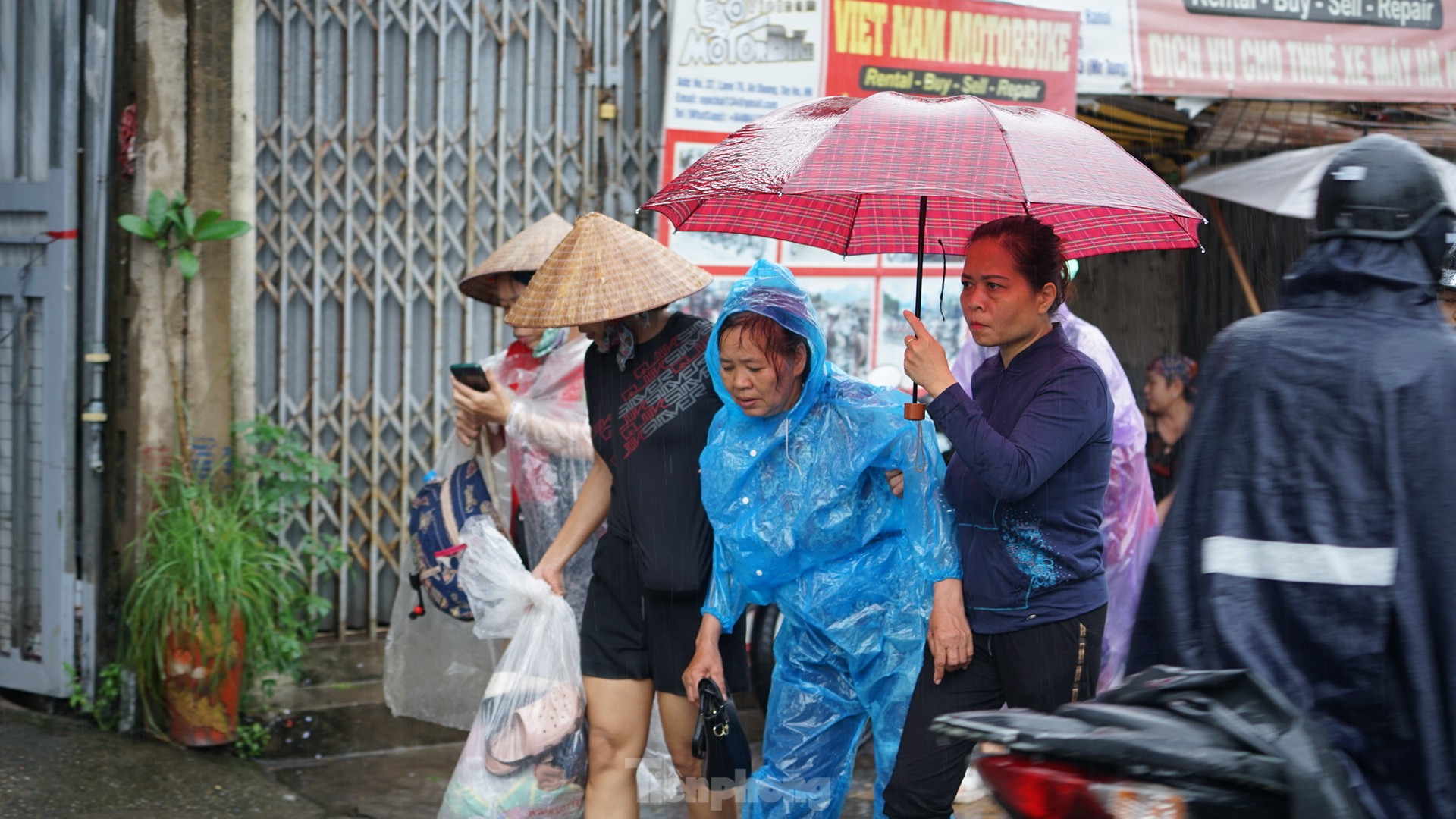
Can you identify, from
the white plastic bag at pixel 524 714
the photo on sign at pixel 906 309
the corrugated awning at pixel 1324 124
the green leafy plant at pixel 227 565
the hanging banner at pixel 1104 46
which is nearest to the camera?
the white plastic bag at pixel 524 714

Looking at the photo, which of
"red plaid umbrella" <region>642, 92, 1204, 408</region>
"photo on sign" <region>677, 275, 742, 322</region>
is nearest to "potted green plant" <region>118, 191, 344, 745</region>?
"photo on sign" <region>677, 275, 742, 322</region>

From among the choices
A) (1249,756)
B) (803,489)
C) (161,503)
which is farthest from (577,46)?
(1249,756)

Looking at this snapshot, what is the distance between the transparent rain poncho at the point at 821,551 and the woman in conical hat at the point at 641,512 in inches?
5.7

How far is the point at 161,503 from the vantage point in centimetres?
495

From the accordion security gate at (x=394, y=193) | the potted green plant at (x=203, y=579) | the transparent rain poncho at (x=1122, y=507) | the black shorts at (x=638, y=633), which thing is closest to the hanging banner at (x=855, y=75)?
the accordion security gate at (x=394, y=193)

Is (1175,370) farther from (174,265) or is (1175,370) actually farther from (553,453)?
(174,265)

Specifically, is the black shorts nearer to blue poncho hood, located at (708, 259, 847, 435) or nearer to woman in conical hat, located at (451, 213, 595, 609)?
woman in conical hat, located at (451, 213, 595, 609)

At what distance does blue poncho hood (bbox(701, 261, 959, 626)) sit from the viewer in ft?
11.1

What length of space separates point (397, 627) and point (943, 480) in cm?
213

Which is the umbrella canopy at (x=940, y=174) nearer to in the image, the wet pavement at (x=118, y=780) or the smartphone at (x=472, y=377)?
the smartphone at (x=472, y=377)

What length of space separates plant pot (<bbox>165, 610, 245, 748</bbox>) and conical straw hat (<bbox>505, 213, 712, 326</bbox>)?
1820 millimetres

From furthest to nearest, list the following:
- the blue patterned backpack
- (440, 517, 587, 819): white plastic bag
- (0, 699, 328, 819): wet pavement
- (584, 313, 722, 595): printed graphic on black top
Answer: (0, 699, 328, 819): wet pavement, the blue patterned backpack, (440, 517, 587, 819): white plastic bag, (584, 313, 722, 595): printed graphic on black top

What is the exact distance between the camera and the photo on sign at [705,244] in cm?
607

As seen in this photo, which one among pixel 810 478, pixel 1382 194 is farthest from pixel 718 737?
pixel 1382 194
